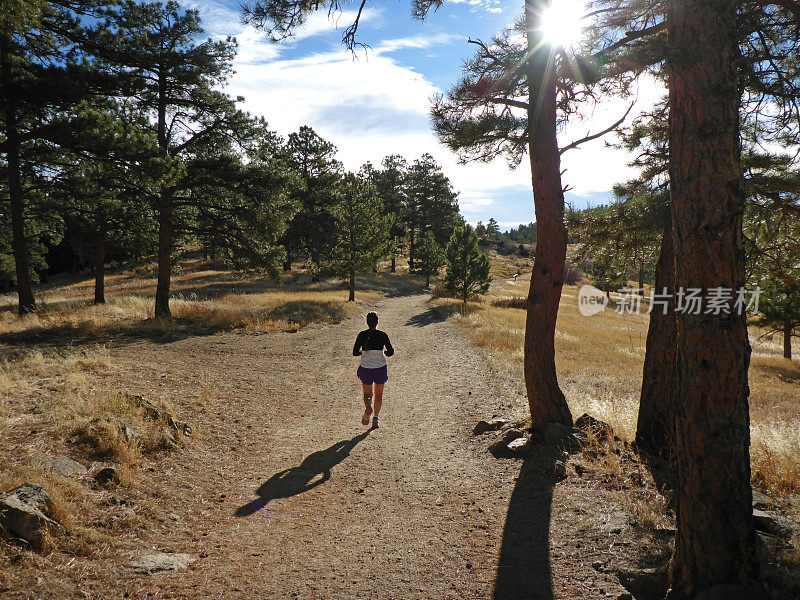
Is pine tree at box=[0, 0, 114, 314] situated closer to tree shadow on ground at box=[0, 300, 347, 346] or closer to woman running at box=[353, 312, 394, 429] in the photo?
tree shadow on ground at box=[0, 300, 347, 346]

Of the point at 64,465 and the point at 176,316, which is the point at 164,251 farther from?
the point at 64,465

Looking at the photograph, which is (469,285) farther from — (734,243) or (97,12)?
(734,243)

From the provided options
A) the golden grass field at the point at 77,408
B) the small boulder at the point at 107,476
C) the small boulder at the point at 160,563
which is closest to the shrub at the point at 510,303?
the golden grass field at the point at 77,408

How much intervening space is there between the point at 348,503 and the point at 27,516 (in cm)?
315

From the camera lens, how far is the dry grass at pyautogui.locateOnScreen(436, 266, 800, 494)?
5129 millimetres

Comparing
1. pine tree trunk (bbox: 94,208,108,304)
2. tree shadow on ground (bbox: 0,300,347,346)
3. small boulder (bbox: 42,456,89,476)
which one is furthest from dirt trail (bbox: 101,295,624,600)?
pine tree trunk (bbox: 94,208,108,304)

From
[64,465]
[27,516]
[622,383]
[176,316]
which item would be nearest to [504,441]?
[27,516]

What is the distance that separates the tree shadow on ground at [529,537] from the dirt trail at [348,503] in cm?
2

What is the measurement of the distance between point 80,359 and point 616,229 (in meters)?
11.3

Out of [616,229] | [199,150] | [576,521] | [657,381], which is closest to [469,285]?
[199,150]

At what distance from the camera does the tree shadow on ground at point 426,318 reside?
2238 centimetres

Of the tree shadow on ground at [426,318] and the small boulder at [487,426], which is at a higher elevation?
the tree shadow on ground at [426,318]

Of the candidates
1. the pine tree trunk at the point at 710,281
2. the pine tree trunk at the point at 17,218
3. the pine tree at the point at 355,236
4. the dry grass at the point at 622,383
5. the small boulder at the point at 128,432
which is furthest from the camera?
the pine tree at the point at 355,236

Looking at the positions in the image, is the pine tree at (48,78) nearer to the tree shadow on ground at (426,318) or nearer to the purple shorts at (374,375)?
the purple shorts at (374,375)
